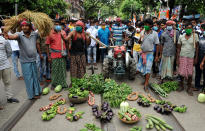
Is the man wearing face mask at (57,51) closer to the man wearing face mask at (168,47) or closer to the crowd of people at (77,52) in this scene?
the crowd of people at (77,52)

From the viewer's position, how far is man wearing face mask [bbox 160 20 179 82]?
251 inches

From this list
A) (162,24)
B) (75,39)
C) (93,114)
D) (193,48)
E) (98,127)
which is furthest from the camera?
(162,24)

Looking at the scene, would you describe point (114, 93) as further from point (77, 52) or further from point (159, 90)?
point (77, 52)

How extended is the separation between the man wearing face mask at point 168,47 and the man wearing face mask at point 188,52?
336 mm

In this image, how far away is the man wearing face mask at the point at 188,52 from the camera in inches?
226

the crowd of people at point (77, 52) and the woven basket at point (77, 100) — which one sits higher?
the crowd of people at point (77, 52)

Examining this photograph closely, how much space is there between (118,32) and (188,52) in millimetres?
3832

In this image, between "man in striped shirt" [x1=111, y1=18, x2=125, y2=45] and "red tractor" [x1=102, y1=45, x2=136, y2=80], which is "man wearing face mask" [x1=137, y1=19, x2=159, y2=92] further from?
"man in striped shirt" [x1=111, y1=18, x2=125, y2=45]

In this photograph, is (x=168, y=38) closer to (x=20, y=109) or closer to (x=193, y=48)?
(x=193, y=48)

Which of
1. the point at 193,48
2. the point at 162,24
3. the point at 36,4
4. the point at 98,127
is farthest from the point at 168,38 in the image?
the point at 36,4

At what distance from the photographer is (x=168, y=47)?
21.2 ft

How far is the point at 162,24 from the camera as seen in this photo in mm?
8320

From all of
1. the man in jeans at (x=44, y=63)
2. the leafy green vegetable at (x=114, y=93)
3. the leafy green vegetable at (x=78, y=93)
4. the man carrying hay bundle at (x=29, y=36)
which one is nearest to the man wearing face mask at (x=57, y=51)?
the man carrying hay bundle at (x=29, y=36)

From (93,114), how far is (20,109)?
2139mm
